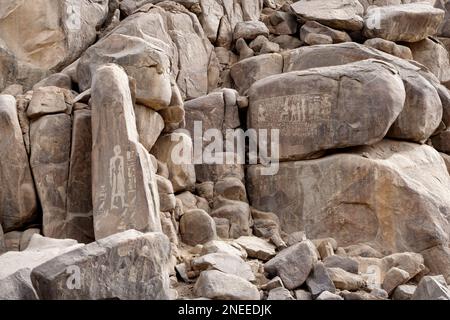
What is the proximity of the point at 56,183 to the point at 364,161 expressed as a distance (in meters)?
5.49

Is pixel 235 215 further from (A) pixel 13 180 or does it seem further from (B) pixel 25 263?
(B) pixel 25 263

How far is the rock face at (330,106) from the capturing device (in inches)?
486

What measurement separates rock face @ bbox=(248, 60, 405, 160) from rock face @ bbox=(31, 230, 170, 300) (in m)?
5.29

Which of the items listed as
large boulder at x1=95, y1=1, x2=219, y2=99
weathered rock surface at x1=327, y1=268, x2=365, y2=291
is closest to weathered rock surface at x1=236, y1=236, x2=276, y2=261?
weathered rock surface at x1=327, y1=268, x2=365, y2=291

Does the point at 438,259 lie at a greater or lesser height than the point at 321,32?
lesser

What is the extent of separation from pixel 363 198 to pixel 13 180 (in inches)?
238

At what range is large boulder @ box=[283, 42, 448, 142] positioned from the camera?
13.1m

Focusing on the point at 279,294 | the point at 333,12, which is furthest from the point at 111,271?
the point at 333,12

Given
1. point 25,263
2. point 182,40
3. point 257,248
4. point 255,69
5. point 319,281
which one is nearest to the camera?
point 25,263

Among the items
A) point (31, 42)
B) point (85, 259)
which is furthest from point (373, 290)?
point (31, 42)

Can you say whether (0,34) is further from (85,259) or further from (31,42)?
(85,259)

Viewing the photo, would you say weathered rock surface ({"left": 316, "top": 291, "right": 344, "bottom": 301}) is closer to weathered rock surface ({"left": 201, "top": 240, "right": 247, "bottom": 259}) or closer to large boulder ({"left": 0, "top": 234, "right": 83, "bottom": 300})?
weathered rock surface ({"left": 201, "top": 240, "right": 247, "bottom": 259})

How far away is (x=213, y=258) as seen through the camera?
30.0 feet

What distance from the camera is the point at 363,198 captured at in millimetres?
11977
